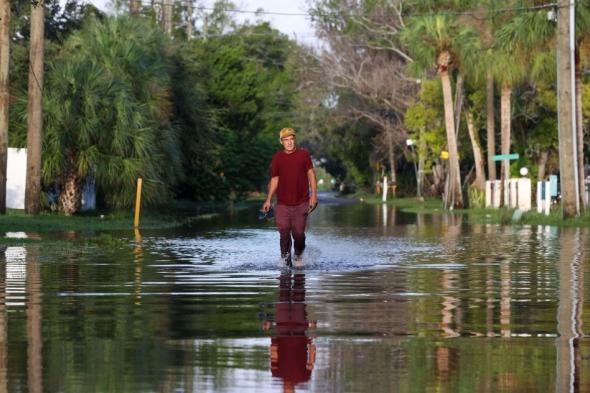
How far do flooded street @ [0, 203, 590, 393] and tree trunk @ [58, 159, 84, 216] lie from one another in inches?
716

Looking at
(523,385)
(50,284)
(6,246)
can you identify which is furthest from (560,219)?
(523,385)

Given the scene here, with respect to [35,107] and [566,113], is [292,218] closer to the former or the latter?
[35,107]

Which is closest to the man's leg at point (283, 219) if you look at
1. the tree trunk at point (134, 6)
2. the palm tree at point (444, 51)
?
the palm tree at point (444, 51)

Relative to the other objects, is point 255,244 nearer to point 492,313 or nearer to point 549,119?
point 492,313

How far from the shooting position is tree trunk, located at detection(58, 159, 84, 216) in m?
44.8

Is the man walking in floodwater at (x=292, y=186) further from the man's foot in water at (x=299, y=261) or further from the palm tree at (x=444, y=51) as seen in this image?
the palm tree at (x=444, y=51)

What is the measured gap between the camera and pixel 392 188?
95562 mm

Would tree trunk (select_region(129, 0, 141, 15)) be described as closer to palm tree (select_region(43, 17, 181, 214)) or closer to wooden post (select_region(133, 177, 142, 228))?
palm tree (select_region(43, 17, 181, 214))

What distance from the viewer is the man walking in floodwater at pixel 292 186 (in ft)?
67.7

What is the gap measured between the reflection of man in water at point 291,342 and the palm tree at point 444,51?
47.2 metres

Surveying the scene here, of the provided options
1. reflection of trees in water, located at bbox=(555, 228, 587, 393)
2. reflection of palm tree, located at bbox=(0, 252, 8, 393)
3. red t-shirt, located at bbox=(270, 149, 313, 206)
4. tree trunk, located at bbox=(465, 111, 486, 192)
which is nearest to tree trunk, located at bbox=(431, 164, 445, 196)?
tree trunk, located at bbox=(465, 111, 486, 192)

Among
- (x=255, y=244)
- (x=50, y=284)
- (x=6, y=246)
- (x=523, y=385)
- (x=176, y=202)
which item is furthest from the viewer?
(x=176, y=202)

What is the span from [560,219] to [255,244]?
14907mm

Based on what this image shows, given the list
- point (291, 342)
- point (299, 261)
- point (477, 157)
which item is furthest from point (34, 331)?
point (477, 157)
